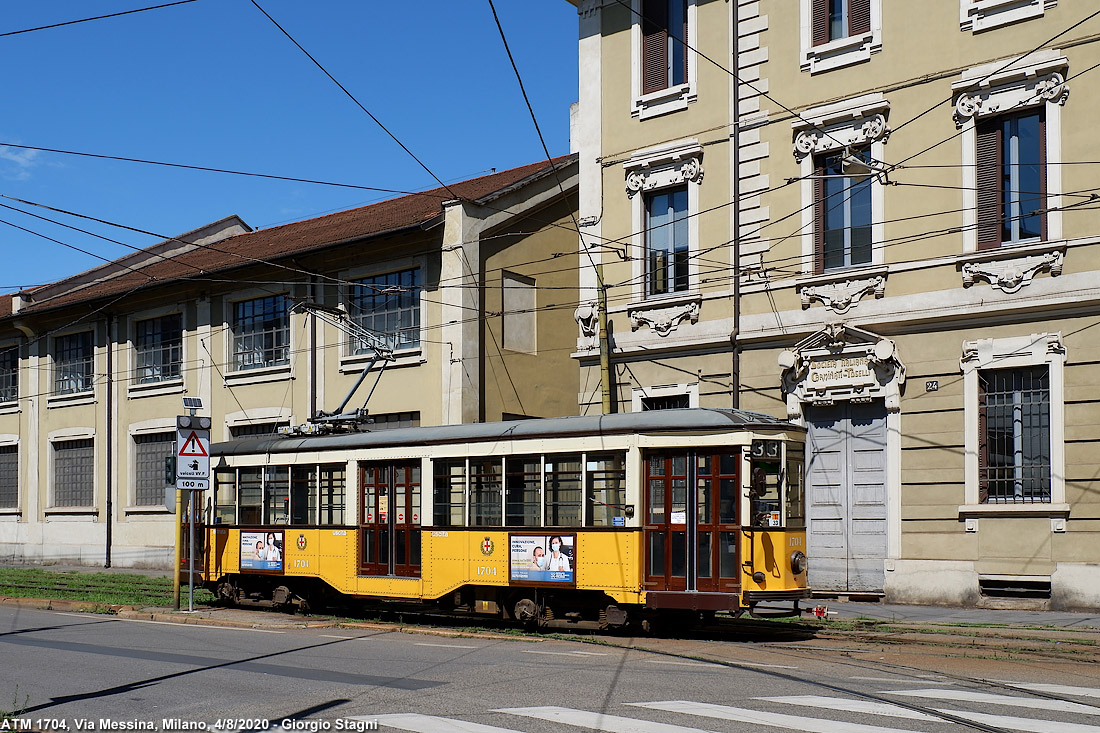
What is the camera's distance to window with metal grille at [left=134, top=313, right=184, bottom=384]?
31969mm

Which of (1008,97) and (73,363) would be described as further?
(73,363)

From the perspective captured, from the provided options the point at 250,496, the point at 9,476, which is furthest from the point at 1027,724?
the point at 9,476

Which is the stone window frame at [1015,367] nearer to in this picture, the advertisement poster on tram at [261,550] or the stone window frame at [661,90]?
the stone window frame at [661,90]

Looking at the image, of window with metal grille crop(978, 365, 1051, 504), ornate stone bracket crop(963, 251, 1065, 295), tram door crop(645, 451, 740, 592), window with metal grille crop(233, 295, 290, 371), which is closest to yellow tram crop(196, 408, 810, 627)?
tram door crop(645, 451, 740, 592)

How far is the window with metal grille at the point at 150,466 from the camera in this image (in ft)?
105

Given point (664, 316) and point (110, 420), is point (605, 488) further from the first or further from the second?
point (110, 420)

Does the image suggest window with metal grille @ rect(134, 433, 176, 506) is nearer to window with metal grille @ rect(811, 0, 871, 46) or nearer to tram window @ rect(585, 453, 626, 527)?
tram window @ rect(585, 453, 626, 527)

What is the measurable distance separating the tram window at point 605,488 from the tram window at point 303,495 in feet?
16.7

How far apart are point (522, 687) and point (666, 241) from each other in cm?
1336

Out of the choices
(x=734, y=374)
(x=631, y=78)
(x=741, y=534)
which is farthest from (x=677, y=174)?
(x=741, y=534)

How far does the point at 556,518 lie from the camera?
15.6 meters

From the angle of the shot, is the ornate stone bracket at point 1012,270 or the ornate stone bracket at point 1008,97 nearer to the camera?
the ornate stone bracket at point 1012,270

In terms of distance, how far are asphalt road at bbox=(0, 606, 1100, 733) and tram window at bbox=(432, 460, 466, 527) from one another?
7.86ft

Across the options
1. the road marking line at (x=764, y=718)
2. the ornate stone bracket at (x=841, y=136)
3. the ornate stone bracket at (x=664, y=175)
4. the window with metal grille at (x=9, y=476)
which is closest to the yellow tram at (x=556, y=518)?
the road marking line at (x=764, y=718)
